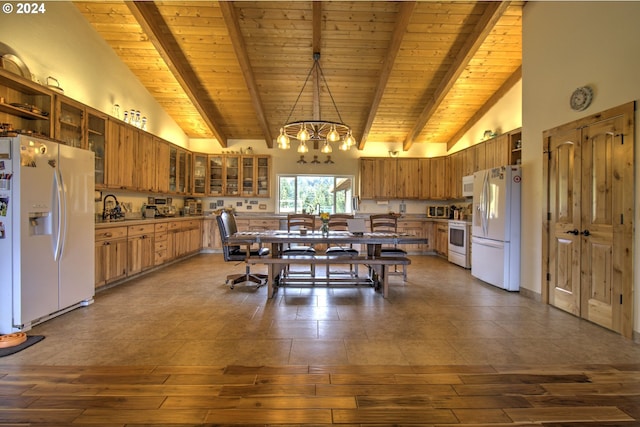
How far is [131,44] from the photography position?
521 centimetres

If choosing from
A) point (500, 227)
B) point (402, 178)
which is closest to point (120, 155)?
point (500, 227)

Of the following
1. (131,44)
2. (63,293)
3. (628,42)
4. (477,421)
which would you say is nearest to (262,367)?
(477,421)

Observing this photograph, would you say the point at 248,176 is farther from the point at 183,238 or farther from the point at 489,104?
the point at 489,104

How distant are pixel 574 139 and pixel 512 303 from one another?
197 cm

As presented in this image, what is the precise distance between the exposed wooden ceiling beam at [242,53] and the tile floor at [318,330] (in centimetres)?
361

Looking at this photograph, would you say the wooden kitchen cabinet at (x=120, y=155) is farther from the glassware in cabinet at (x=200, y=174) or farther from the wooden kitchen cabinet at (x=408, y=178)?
the wooden kitchen cabinet at (x=408, y=178)

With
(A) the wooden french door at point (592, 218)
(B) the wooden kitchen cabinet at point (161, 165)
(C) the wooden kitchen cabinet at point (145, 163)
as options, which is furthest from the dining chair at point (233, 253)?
(A) the wooden french door at point (592, 218)

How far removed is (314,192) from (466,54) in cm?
454

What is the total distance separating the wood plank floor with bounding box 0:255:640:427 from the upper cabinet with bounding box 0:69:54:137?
211cm

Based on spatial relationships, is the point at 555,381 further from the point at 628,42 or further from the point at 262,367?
the point at 628,42

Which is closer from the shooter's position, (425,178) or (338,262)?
(338,262)

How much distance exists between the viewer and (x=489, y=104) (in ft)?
21.2

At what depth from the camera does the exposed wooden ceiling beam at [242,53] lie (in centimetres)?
449

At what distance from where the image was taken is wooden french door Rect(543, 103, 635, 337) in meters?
2.87
